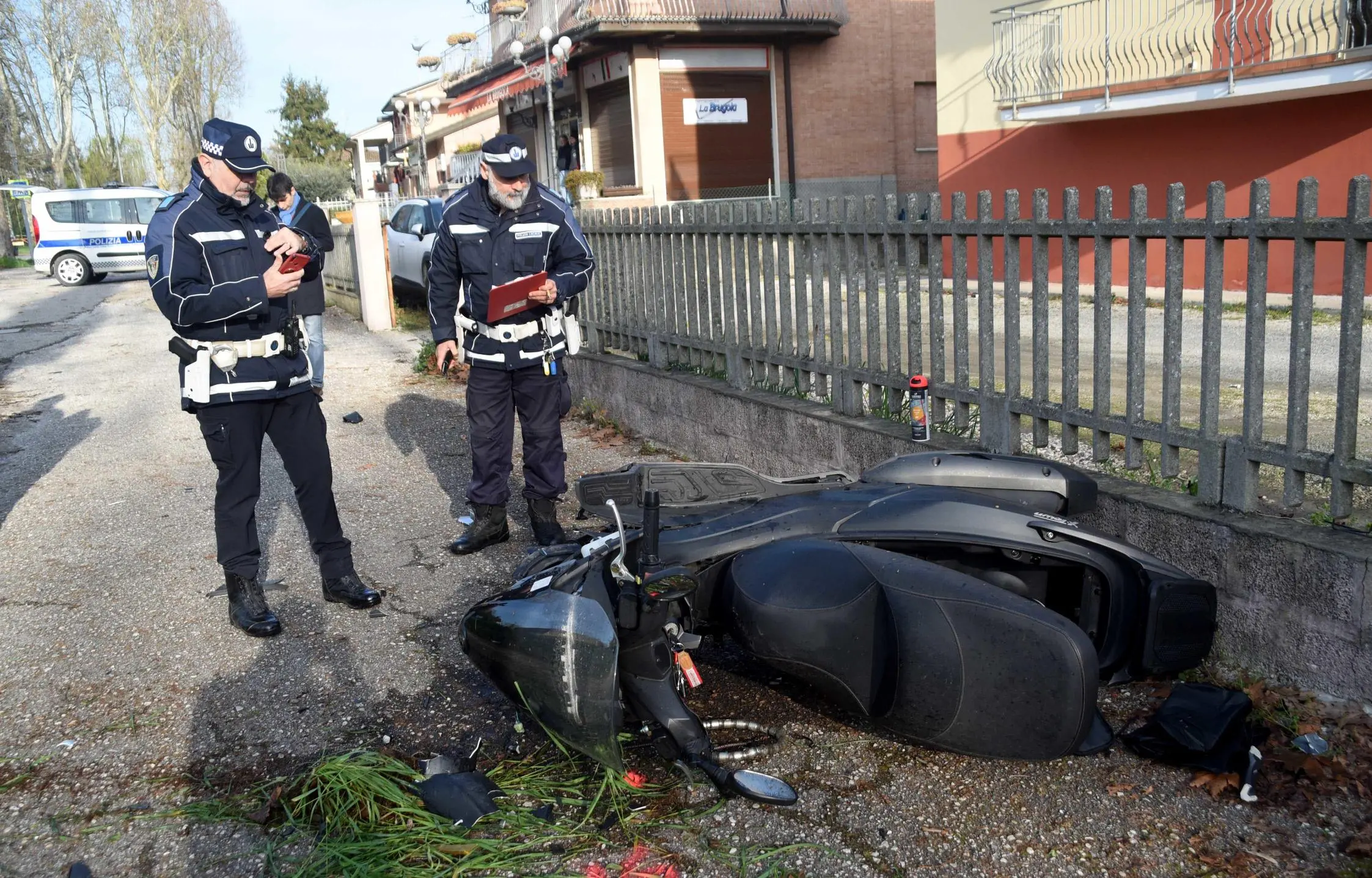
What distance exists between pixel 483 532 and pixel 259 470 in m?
1.21

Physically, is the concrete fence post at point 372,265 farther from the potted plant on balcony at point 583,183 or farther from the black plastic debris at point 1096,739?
the black plastic debris at point 1096,739

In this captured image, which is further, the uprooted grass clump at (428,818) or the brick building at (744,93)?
the brick building at (744,93)

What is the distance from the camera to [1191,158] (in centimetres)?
1504

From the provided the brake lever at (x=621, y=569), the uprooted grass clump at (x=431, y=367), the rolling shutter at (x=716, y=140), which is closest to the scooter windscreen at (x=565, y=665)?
the brake lever at (x=621, y=569)

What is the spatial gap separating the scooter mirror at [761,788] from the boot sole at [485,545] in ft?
9.06

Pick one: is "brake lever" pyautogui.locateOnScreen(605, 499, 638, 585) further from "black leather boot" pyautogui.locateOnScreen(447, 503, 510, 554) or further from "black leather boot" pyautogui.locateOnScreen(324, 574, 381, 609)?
"black leather boot" pyautogui.locateOnScreen(447, 503, 510, 554)

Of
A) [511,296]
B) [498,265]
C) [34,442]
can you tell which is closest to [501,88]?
[34,442]

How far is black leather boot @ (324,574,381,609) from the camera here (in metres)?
5.01

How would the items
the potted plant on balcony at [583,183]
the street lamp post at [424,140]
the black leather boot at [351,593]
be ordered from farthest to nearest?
the street lamp post at [424,140] → the potted plant on balcony at [583,183] → the black leather boot at [351,593]

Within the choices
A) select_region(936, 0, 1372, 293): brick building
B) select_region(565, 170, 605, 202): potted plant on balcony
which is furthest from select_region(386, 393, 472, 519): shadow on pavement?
select_region(565, 170, 605, 202): potted plant on balcony

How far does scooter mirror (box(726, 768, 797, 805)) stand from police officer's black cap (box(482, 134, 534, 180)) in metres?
3.17

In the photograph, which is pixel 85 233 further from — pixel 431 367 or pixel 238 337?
pixel 238 337

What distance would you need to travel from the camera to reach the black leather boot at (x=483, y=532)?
Result: 5.71 meters

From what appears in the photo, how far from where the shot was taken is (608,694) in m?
3.10
